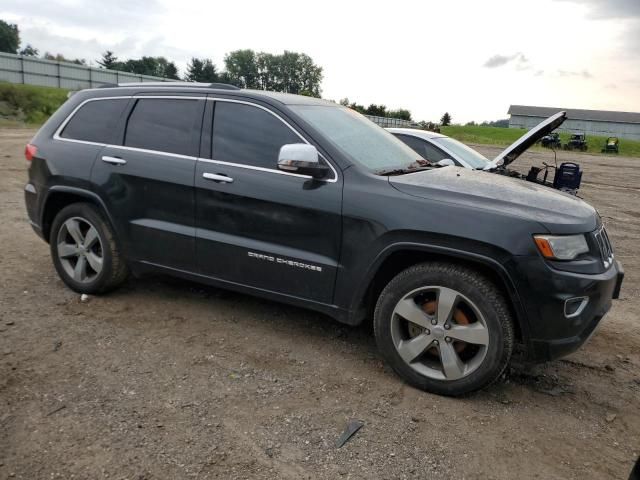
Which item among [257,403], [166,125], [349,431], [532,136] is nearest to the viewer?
[349,431]

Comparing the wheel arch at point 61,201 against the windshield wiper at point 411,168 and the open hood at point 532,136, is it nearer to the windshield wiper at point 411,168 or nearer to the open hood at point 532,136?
the windshield wiper at point 411,168

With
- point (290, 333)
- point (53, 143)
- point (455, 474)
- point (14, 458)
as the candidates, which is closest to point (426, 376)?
point (455, 474)

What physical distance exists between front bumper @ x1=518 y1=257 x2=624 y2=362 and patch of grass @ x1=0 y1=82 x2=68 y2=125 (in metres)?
29.0

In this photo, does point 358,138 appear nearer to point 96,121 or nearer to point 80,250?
point 96,121

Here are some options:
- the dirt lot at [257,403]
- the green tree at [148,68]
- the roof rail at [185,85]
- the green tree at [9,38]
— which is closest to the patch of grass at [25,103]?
the roof rail at [185,85]

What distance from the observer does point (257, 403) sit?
122 inches

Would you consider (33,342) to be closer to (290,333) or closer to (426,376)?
(290,333)

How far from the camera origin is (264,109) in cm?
381

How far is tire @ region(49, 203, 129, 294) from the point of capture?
4371 millimetres

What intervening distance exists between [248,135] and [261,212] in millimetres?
611

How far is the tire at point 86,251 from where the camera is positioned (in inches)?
172

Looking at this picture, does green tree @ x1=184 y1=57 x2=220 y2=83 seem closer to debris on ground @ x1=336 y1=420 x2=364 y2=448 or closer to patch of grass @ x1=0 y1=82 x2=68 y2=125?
patch of grass @ x1=0 y1=82 x2=68 y2=125

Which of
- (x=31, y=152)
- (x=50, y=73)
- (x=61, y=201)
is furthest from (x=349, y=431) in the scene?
(x=50, y=73)

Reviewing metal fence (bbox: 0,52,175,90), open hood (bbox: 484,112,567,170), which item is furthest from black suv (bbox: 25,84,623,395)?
metal fence (bbox: 0,52,175,90)
